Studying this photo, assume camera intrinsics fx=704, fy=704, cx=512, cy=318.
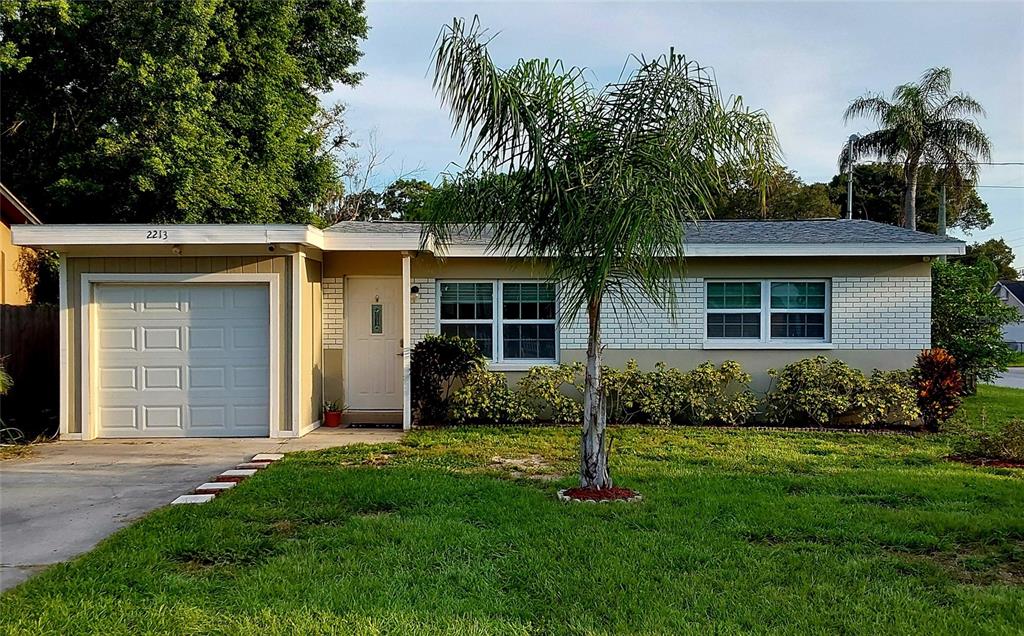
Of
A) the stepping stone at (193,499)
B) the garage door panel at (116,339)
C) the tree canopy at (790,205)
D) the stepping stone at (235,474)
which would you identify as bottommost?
the stepping stone at (235,474)

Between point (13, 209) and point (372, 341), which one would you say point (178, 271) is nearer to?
point (372, 341)

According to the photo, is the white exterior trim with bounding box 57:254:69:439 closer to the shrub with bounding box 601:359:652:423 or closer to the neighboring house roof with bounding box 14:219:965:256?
the neighboring house roof with bounding box 14:219:965:256

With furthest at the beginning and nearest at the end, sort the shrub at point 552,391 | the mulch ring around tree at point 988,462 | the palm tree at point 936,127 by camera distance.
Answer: the palm tree at point 936,127 < the shrub at point 552,391 < the mulch ring around tree at point 988,462

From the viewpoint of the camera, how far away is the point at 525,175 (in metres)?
5.93

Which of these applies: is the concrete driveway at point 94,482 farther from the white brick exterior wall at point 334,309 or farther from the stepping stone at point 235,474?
the white brick exterior wall at point 334,309

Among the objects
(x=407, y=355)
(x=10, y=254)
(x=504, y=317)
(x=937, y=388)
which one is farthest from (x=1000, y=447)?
(x=10, y=254)

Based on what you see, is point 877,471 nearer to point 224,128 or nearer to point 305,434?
point 305,434

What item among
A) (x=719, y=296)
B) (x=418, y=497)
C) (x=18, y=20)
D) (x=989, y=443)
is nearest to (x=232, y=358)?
(x=418, y=497)

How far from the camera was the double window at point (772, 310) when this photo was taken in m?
10.9

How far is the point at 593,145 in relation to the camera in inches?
232

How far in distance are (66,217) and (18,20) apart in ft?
14.6

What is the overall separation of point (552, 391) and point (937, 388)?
556 centimetres

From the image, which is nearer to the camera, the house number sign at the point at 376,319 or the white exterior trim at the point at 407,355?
the white exterior trim at the point at 407,355

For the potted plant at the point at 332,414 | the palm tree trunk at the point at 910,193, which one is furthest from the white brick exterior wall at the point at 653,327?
the palm tree trunk at the point at 910,193
